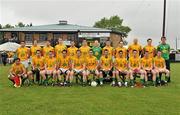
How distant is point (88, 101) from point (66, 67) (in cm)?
419

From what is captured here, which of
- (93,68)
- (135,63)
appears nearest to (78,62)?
(93,68)

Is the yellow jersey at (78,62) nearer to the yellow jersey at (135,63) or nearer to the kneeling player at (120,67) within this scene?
the kneeling player at (120,67)

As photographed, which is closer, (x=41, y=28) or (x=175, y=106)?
(x=175, y=106)

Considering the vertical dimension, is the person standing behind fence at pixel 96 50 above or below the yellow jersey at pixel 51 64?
above

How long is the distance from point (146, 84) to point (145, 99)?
3748 mm

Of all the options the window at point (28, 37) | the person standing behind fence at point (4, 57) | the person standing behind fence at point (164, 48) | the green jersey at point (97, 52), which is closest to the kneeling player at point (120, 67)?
the green jersey at point (97, 52)

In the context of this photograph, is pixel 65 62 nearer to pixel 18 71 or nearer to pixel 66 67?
pixel 66 67

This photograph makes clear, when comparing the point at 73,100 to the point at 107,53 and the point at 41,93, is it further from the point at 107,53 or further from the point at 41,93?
the point at 107,53

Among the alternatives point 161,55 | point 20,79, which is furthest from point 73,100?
point 161,55

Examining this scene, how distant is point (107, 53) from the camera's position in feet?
48.0

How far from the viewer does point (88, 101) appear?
10.4 metres

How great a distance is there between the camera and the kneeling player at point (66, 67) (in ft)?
46.9

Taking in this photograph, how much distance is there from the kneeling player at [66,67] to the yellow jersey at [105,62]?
1.17 m

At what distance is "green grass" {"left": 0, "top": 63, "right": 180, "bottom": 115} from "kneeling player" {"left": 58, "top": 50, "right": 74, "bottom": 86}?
740mm
